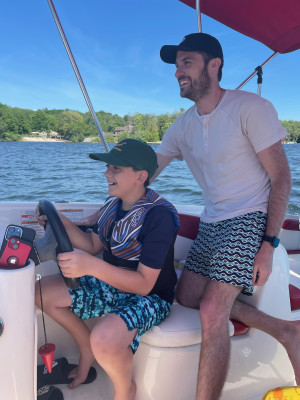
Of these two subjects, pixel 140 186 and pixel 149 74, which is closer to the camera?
pixel 140 186

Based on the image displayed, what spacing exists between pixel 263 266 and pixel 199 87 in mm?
901

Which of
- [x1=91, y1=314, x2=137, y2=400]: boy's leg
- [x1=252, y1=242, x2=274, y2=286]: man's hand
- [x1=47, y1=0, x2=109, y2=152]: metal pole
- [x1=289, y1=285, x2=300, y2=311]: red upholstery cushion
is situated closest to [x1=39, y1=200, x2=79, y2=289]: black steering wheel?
[x1=91, y1=314, x2=137, y2=400]: boy's leg

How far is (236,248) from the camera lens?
4.99 ft

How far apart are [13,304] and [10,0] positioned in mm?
2753

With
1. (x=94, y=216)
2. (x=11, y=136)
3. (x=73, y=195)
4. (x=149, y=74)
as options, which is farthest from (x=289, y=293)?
(x=11, y=136)

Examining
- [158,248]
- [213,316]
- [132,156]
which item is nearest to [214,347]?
[213,316]

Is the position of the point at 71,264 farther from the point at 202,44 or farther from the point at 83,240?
the point at 202,44

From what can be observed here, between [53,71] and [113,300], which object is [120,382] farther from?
[53,71]

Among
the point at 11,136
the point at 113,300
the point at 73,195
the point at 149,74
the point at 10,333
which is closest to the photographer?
the point at 10,333

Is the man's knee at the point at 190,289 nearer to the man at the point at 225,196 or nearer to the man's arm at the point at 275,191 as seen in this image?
the man at the point at 225,196

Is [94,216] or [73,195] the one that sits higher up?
[94,216]

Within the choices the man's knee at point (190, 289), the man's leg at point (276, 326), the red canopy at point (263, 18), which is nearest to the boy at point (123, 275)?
the man's knee at point (190, 289)

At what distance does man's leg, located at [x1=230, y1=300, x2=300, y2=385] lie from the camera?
1.43 meters

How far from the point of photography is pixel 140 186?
150 centimetres
